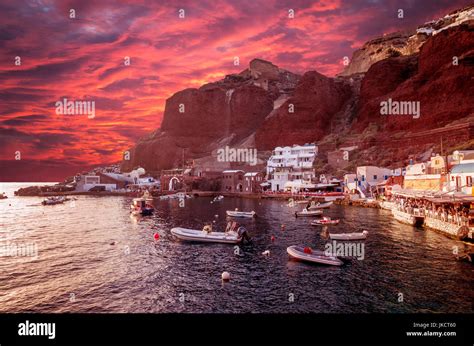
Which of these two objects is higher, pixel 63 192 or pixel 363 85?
pixel 363 85

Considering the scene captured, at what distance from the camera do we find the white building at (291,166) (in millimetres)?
115562

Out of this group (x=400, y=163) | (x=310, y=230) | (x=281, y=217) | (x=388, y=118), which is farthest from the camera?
(x=388, y=118)

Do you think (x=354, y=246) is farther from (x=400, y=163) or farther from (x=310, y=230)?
(x=400, y=163)

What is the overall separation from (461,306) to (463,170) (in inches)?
1366

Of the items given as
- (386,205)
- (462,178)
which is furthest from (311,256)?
(386,205)

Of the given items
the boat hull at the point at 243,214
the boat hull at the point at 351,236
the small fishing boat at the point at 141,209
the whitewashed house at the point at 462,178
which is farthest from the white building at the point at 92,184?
the whitewashed house at the point at 462,178

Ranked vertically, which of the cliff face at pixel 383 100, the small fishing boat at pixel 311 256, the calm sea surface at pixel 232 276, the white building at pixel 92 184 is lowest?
the calm sea surface at pixel 232 276

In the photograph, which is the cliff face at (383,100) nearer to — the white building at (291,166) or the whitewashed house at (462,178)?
the white building at (291,166)

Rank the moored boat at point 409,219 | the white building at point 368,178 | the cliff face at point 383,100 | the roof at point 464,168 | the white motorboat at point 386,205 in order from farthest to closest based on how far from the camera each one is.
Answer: the cliff face at point 383,100, the white building at point 368,178, the white motorboat at point 386,205, the moored boat at point 409,219, the roof at point 464,168

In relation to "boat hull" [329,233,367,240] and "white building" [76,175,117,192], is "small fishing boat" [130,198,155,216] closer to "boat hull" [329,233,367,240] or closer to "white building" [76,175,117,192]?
"boat hull" [329,233,367,240]

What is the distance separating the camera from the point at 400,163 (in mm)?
95312

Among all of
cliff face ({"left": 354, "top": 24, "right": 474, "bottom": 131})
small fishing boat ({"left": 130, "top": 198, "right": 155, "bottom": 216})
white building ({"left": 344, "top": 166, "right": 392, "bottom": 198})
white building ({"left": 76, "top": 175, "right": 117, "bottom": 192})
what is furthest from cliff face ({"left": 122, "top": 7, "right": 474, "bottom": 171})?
small fishing boat ({"left": 130, "top": 198, "right": 155, "bottom": 216})

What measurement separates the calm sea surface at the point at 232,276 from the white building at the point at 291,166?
6984cm
